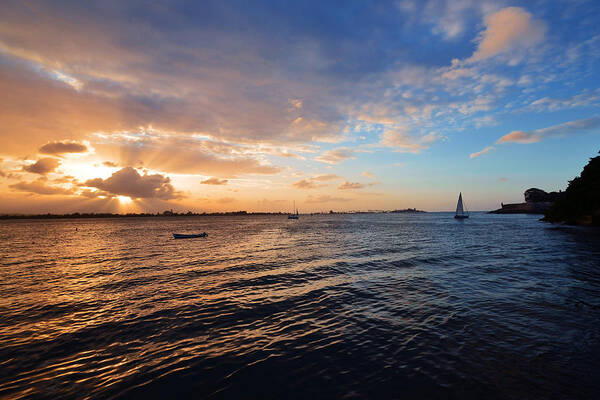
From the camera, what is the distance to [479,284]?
2073 centimetres

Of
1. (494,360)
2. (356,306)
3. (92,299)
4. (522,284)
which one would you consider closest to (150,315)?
(92,299)

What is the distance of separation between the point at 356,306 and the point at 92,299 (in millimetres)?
18606

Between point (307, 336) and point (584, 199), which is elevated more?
point (584, 199)

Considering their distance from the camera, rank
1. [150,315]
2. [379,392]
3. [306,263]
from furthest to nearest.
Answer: [306,263] → [150,315] → [379,392]

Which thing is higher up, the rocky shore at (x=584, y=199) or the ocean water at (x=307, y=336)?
the rocky shore at (x=584, y=199)

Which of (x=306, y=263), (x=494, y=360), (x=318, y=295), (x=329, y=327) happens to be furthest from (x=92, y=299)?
(x=494, y=360)

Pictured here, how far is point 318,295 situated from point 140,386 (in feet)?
38.8

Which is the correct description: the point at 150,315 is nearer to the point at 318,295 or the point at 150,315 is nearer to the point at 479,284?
the point at 318,295

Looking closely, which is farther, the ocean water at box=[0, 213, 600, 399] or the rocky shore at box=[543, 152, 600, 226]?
the rocky shore at box=[543, 152, 600, 226]

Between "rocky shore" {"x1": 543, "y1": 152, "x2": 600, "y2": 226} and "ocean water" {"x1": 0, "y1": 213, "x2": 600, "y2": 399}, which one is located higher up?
"rocky shore" {"x1": 543, "y1": 152, "x2": 600, "y2": 226}

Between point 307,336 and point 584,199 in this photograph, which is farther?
point 584,199

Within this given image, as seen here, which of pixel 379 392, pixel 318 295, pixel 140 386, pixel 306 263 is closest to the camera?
pixel 379 392

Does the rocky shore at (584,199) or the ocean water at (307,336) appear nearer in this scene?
the ocean water at (307,336)

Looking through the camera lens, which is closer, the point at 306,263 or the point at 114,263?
the point at 306,263
